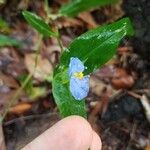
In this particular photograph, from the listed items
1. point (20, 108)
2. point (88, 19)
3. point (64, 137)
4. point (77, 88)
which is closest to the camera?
point (64, 137)

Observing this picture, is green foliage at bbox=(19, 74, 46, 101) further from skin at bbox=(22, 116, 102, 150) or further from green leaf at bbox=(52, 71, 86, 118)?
skin at bbox=(22, 116, 102, 150)

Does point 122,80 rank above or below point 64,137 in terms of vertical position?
below

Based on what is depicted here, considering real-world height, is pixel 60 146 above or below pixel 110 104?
above

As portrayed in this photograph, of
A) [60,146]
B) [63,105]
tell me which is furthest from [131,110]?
[60,146]

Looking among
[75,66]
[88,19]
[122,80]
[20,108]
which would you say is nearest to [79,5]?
[88,19]

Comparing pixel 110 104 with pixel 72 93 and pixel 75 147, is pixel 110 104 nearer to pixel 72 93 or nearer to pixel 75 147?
pixel 72 93

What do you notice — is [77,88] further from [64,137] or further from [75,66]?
[64,137]
